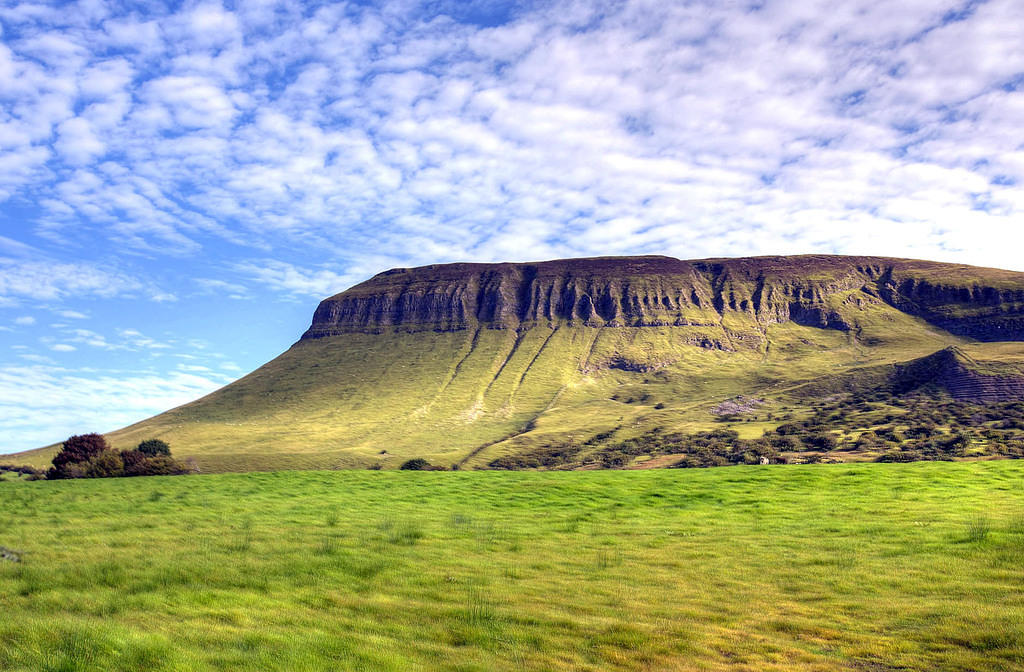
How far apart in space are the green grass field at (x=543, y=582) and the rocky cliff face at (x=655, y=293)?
14408 cm

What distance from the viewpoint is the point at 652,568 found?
14625 mm

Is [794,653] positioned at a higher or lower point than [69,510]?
lower

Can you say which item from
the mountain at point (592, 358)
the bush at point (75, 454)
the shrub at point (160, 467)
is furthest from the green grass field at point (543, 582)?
the mountain at point (592, 358)

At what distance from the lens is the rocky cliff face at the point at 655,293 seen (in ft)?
524

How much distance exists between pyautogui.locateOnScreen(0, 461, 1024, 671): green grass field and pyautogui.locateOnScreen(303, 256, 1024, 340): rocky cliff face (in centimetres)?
A: 14408

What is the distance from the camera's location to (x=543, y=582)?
1334 cm

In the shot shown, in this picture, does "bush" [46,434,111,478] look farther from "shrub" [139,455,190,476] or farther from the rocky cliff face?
→ the rocky cliff face

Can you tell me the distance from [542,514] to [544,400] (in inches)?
4180

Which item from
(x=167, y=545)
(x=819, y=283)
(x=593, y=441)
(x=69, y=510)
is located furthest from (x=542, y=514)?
(x=819, y=283)

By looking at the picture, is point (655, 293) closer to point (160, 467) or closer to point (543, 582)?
point (160, 467)

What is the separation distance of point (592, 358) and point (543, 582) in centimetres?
13601

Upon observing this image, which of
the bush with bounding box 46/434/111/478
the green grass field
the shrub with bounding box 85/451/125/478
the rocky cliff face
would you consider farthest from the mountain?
the green grass field

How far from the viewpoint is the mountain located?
3915 inches

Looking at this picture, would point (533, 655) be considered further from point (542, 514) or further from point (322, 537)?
point (542, 514)
